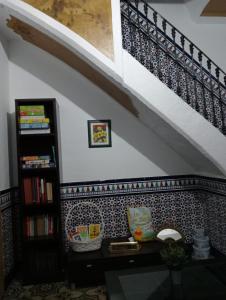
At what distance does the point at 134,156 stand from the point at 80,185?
0.83m

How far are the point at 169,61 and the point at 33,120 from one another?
66.6 inches

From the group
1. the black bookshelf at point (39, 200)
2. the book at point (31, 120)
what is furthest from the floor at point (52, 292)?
the book at point (31, 120)

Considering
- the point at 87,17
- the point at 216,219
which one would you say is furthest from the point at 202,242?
the point at 87,17

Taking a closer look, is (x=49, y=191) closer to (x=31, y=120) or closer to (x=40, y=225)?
(x=40, y=225)

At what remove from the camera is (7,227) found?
3.38 metres

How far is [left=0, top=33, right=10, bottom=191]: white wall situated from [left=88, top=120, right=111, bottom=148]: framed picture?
3.46 ft

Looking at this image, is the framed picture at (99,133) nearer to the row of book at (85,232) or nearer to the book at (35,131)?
the book at (35,131)

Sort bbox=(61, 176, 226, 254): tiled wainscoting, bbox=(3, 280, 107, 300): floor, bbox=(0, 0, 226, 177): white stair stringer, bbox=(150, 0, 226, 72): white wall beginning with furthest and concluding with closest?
bbox=(150, 0, 226, 72): white wall
bbox=(61, 176, 226, 254): tiled wainscoting
bbox=(3, 280, 107, 300): floor
bbox=(0, 0, 226, 177): white stair stringer

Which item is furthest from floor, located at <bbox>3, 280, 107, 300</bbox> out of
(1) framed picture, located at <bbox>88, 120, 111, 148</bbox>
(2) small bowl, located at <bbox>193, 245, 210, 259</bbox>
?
(1) framed picture, located at <bbox>88, 120, 111, 148</bbox>

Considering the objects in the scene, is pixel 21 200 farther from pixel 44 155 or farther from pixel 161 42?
pixel 161 42

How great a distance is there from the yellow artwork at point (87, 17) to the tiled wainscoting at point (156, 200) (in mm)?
1756

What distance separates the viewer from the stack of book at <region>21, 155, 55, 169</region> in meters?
3.34

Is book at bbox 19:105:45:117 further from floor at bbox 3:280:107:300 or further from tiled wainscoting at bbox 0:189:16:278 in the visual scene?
floor at bbox 3:280:107:300

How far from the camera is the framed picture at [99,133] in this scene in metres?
3.78
